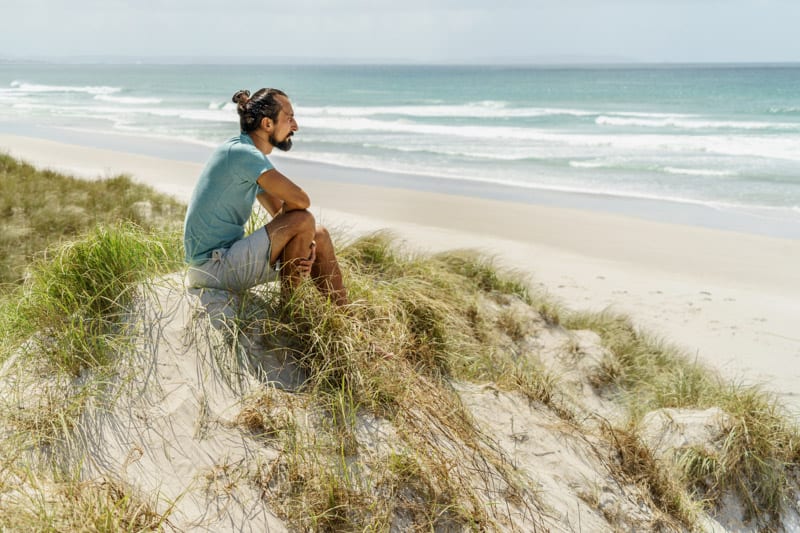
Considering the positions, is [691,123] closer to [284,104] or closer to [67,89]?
[284,104]

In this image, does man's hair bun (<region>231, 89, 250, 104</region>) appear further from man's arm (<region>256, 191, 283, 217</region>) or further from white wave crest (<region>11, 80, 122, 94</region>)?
white wave crest (<region>11, 80, 122, 94</region>)

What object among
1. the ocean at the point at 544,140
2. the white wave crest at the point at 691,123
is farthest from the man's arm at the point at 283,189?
the white wave crest at the point at 691,123

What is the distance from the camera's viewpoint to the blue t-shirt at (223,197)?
3613 mm

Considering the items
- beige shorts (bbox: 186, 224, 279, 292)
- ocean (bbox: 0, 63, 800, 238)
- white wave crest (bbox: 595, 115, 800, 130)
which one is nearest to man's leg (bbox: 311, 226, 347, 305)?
beige shorts (bbox: 186, 224, 279, 292)

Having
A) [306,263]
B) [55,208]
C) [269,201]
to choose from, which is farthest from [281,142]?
[55,208]

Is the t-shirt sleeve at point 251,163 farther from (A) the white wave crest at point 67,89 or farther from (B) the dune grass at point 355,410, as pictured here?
(A) the white wave crest at point 67,89

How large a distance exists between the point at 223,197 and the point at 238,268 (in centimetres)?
40

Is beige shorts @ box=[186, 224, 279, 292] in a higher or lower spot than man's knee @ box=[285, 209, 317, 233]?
lower

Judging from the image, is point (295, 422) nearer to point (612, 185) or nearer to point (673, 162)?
point (612, 185)

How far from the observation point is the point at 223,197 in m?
3.71

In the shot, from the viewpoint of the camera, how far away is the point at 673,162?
19.1 meters

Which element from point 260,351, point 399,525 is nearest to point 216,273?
point 260,351

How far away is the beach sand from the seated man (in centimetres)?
338

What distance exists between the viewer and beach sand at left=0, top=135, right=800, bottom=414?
6.50 metres
